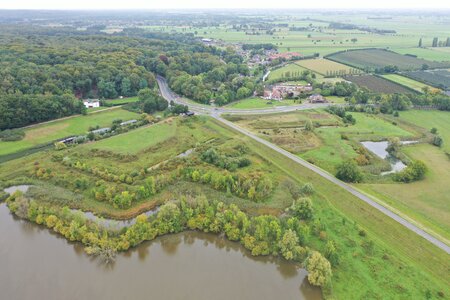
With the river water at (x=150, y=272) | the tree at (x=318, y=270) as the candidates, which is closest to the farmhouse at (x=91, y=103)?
the river water at (x=150, y=272)

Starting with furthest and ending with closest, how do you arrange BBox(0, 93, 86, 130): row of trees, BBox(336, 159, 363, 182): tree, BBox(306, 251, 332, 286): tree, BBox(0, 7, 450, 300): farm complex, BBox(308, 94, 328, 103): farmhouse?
BBox(308, 94, 328, 103): farmhouse < BBox(0, 93, 86, 130): row of trees < BBox(336, 159, 363, 182): tree < BBox(0, 7, 450, 300): farm complex < BBox(306, 251, 332, 286): tree

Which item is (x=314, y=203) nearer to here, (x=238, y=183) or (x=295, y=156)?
(x=238, y=183)

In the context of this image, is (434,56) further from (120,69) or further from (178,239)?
(178,239)

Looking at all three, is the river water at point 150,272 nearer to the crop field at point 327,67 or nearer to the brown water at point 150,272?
the brown water at point 150,272

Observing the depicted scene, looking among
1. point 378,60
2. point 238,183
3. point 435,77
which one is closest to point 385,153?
point 238,183

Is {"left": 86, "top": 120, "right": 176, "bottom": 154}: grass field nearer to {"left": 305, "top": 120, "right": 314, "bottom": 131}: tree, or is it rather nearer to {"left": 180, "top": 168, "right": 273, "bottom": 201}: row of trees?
{"left": 180, "top": 168, "right": 273, "bottom": 201}: row of trees

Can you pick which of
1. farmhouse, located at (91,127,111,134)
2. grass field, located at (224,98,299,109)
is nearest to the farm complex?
grass field, located at (224,98,299,109)

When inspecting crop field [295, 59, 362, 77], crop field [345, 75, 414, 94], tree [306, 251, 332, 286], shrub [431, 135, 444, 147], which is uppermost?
crop field [295, 59, 362, 77]
